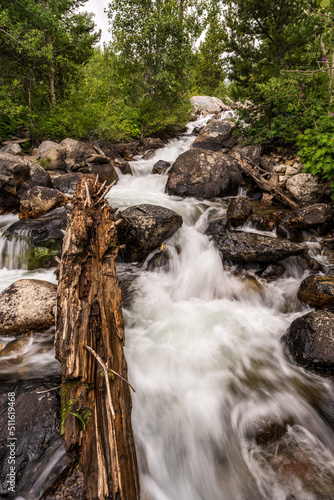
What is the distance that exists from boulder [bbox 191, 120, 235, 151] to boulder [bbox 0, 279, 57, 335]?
35.8 feet

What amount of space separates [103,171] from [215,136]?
20.7 feet

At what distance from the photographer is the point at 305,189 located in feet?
21.6

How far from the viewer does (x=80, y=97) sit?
10.4 metres

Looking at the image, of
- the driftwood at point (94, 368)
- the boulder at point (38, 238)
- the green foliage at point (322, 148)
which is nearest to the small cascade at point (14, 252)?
the boulder at point (38, 238)

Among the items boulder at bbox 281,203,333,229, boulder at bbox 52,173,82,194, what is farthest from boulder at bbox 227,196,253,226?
boulder at bbox 52,173,82,194

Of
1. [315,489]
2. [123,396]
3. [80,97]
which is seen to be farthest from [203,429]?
[80,97]

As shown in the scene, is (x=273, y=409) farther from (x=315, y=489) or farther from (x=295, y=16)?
(x=295, y=16)

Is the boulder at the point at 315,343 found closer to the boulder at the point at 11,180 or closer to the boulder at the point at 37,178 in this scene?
the boulder at the point at 11,180

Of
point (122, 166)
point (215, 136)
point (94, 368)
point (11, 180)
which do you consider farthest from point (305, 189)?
point (11, 180)

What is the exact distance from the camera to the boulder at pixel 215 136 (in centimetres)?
1152

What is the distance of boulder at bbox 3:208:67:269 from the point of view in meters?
4.81

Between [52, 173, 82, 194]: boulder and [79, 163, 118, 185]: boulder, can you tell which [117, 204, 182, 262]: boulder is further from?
[79, 163, 118, 185]: boulder

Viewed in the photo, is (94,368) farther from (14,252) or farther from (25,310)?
(14,252)

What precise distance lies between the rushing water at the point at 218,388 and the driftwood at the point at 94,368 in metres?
0.75
